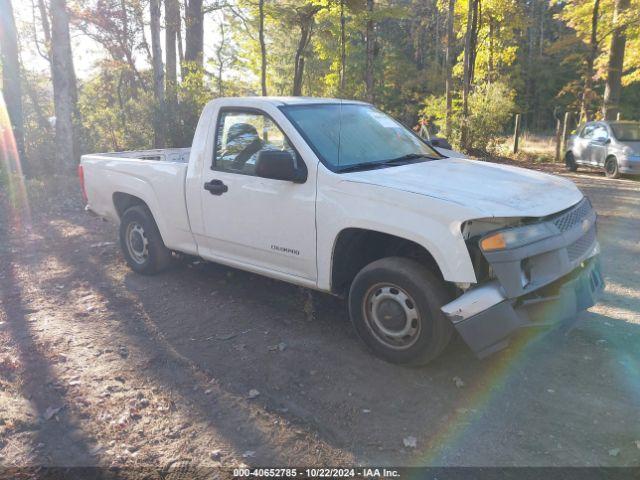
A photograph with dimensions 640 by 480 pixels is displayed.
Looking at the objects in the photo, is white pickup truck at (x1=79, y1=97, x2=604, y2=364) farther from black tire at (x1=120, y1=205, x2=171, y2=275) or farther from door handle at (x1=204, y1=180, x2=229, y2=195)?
black tire at (x1=120, y1=205, x2=171, y2=275)

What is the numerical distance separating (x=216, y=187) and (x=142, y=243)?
5.72 feet

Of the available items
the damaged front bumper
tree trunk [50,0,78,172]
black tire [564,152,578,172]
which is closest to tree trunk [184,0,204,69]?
tree trunk [50,0,78,172]

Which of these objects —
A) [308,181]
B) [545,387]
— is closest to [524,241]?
[545,387]

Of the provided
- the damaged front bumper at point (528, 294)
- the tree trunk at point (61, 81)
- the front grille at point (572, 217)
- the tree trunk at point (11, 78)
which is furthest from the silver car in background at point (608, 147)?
the tree trunk at point (11, 78)

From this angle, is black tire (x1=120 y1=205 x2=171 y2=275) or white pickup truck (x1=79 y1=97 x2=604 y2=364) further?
black tire (x1=120 y1=205 x2=171 y2=275)

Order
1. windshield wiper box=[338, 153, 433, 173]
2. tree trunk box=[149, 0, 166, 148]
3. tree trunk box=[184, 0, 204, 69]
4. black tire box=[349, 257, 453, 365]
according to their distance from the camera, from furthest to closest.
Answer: tree trunk box=[184, 0, 204, 69]
tree trunk box=[149, 0, 166, 148]
windshield wiper box=[338, 153, 433, 173]
black tire box=[349, 257, 453, 365]

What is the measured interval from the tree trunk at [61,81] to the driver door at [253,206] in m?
9.11

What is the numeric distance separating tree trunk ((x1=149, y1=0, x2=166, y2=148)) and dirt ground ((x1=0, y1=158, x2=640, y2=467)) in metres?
8.28

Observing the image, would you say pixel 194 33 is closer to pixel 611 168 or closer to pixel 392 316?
pixel 611 168

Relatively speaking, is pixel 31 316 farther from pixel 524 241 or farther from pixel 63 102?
pixel 63 102

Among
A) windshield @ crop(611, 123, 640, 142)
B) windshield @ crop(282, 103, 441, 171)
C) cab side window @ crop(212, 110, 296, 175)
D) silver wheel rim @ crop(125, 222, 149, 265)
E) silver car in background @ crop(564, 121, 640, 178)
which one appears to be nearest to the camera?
windshield @ crop(282, 103, 441, 171)

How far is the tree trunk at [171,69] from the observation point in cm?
1346

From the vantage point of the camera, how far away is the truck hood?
3.55 meters

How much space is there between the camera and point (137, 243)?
6.27 m
